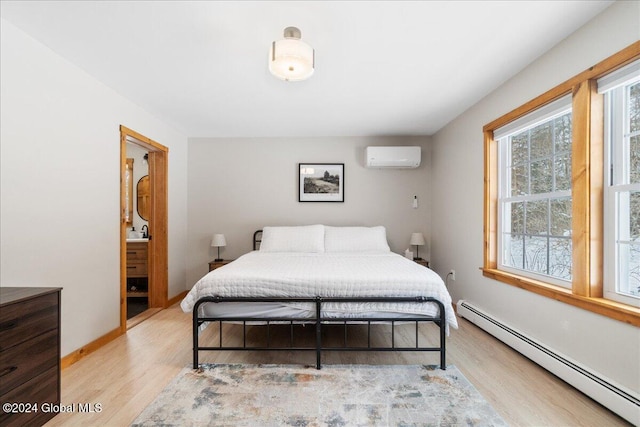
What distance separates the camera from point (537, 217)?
251 centimetres

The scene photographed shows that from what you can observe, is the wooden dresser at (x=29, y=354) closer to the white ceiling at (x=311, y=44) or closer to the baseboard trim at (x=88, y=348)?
the baseboard trim at (x=88, y=348)

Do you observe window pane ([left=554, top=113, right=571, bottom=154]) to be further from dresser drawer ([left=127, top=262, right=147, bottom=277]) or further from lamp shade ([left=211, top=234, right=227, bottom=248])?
dresser drawer ([left=127, top=262, right=147, bottom=277])

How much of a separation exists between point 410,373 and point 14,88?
3261mm

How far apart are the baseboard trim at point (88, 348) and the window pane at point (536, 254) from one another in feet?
12.2

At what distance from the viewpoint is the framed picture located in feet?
14.6

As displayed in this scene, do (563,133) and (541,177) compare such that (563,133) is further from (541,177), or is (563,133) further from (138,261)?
(138,261)

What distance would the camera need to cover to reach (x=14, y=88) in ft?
6.43

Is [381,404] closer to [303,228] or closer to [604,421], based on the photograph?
[604,421]

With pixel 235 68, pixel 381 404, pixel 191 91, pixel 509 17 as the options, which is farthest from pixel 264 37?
pixel 381 404

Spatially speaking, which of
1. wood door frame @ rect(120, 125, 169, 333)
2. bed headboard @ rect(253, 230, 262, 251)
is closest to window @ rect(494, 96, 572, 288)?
bed headboard @ rect(253, 230, 262, 251)

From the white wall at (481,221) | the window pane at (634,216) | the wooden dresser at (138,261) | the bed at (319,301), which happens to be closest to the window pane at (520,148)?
the white wall at (481,221)

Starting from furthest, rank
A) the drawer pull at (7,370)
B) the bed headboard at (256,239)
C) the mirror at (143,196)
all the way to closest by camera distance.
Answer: the mirror at (143,196) → the bed headboard at (256,239) → the drawer pull at (7,370)

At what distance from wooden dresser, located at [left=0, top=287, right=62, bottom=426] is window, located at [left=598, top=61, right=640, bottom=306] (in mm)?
3264

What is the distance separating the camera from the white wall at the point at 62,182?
1938mm
